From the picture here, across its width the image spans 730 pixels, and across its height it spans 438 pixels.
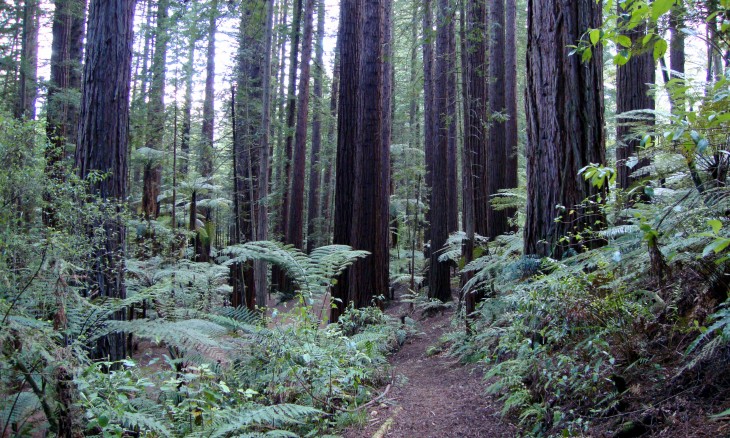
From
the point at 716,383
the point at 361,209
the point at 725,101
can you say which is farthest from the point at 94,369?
the point at 361,209

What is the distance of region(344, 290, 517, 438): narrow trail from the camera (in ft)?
12.3

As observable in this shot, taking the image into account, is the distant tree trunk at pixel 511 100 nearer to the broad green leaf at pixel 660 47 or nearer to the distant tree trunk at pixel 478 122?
the distant tree trunk at pixel 478 122

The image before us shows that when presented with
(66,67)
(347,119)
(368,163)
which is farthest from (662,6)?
(66,67)

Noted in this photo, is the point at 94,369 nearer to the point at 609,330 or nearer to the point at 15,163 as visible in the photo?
the point at 15,163

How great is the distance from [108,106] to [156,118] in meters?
9.35

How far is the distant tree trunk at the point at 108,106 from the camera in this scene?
586 cm

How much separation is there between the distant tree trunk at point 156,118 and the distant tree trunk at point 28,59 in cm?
330

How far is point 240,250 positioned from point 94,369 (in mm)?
2940

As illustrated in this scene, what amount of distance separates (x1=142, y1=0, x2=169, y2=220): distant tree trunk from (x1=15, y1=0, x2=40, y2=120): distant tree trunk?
3.30 metres

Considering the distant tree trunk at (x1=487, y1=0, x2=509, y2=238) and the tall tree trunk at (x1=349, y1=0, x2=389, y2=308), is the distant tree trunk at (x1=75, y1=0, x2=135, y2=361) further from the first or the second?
the distant tree trunk at (x1=487, y1=0, x2=509, y2=238)

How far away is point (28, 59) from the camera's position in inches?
599

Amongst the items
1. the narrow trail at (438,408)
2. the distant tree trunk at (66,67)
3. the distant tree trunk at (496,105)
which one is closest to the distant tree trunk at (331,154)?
the distant tree trunk at (496,105)

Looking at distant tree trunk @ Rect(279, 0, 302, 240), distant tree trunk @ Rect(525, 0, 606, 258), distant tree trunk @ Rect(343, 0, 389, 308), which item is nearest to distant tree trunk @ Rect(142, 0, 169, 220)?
distant tree trunk @ Rect(279, 0, 302, 240)

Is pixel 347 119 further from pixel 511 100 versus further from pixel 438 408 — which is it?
pixel 511 100
